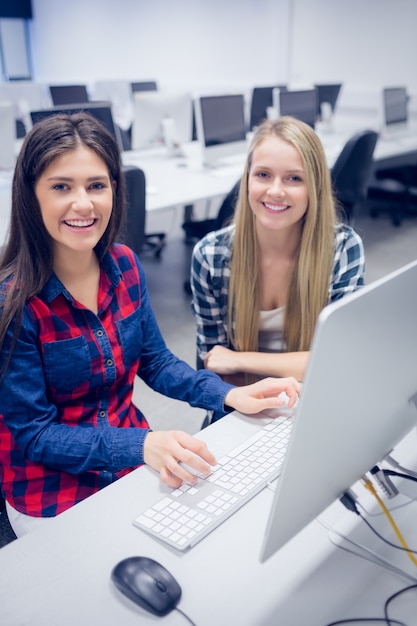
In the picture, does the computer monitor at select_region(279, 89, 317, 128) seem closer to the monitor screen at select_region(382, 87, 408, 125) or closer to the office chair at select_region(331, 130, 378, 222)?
the monitor screen at select_region(382, 87, 408, 125)

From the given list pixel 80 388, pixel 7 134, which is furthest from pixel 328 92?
pixel 80 388

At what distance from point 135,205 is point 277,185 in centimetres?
111

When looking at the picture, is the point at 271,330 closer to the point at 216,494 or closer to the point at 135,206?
the point at 216,494

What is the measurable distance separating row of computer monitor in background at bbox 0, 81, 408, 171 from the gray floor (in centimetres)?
77

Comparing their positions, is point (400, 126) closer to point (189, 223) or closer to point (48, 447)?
point (189, 223)

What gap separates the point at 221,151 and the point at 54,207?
2662mm

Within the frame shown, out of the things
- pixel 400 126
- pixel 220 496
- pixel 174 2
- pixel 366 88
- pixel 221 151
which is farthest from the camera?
pixel 174 2

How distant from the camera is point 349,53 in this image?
217 inches

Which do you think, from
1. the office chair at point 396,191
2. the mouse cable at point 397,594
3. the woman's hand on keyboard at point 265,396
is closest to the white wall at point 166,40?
the office chair at point 396,191

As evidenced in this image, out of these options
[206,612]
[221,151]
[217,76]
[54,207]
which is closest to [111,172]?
[54,207]

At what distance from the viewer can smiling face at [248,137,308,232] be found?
1.28 meters

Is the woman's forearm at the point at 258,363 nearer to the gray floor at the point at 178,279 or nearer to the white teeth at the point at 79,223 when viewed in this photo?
Answer: the white teeth at the point at 79,223

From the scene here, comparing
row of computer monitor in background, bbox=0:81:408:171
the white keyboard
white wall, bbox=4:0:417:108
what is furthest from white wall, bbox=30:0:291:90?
the white keyboard

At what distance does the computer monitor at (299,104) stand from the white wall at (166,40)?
7.70 ft
